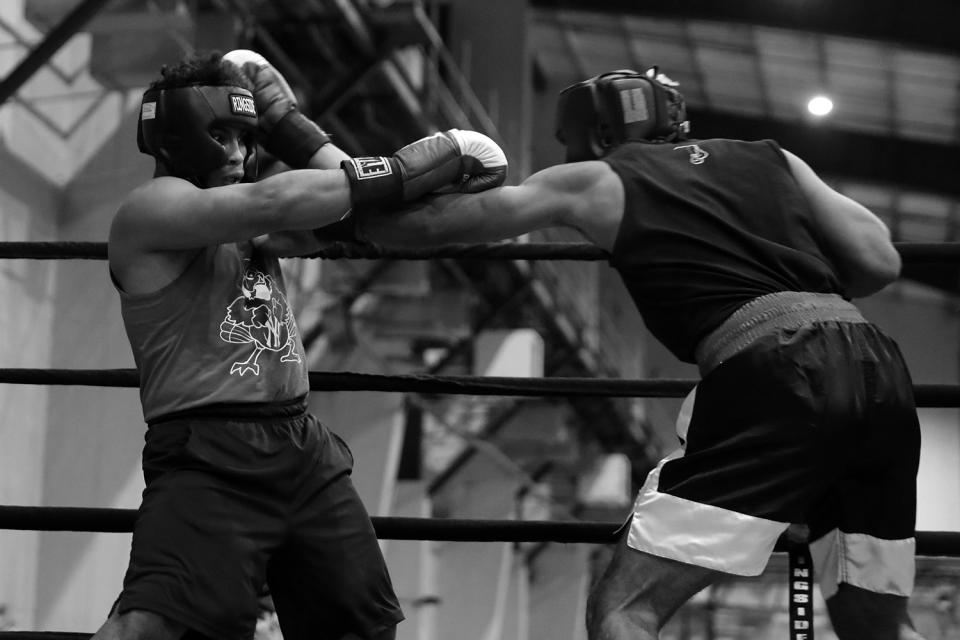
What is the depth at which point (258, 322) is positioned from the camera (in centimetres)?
231

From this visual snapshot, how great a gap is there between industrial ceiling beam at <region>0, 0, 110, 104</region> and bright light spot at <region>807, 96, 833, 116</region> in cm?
1130

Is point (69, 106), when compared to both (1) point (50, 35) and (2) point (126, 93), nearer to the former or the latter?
(2) point (126, 93)

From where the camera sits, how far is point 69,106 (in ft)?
21.5

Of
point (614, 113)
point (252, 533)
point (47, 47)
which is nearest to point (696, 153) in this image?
point (614, 113)

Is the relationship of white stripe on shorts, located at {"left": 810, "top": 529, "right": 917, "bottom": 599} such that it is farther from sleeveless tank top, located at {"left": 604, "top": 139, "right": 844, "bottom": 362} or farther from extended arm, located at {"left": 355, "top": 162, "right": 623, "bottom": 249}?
extended arm, located at {"left": 355, "top": 162, "right": 623, "bottom": 249}

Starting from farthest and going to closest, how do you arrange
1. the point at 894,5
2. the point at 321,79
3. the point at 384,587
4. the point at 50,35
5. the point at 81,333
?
1. the point at 894,5
2. the point at 321,79
3. the point at 81,333
4. the point at 50,35
5. the point at 384,587

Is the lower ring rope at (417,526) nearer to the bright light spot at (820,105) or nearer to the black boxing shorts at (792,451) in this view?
the black boxing shorts at (792,451)

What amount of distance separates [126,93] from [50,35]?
38.7 inches

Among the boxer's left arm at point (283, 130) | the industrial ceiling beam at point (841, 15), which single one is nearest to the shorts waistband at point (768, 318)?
the boxer's left arm at point (283, 130)

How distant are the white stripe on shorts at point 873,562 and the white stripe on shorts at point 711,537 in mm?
189

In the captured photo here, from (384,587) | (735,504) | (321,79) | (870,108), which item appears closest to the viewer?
(735,504)

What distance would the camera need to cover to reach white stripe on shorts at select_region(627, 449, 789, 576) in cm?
199

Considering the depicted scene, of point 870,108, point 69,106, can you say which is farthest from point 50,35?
point 870,108

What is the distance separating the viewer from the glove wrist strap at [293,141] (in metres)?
2.63
